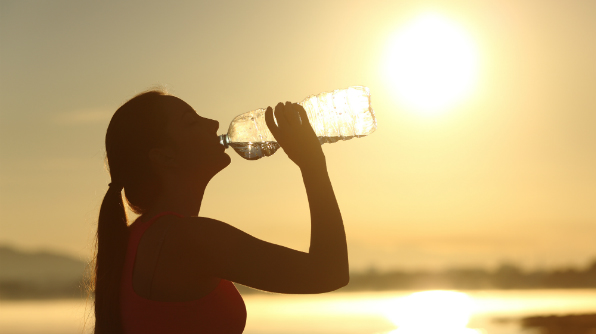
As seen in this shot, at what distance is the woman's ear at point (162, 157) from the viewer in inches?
89.3

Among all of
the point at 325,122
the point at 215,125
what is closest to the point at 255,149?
the point at 325,122

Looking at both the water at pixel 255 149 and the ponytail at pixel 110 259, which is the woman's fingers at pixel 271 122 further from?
the water at pixel 255 149

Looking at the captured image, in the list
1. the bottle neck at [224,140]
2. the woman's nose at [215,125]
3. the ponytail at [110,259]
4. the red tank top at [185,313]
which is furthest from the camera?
the bottle neck at [224,140]

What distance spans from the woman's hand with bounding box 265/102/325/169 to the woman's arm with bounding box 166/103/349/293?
0.51ft

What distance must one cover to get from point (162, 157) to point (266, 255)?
22.9 inches

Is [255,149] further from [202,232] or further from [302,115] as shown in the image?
[202,232]

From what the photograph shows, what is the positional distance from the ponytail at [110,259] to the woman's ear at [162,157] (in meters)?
0.16

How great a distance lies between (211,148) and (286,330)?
55.2ft

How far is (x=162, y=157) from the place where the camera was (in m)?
2.27

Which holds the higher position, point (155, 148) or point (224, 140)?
point (224, 140)

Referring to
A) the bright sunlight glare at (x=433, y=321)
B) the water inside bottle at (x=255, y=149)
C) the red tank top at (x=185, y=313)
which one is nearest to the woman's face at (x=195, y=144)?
the red tank top at (x=185, y=313)

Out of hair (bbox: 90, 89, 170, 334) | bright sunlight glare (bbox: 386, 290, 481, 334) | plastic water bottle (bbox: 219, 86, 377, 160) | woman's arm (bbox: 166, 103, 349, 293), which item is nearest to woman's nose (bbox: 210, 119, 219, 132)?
hair (bbox: 90, 89, 170, 334)

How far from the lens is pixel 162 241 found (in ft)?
6.34

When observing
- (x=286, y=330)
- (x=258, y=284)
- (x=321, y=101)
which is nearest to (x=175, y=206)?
(x=258, y=284)
